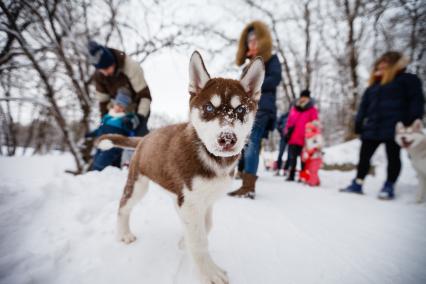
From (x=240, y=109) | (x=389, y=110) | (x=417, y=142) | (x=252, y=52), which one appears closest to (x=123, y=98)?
(x=252, y=52)

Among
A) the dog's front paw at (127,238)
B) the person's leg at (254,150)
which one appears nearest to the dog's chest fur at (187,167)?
the dog's front paw at (127,238)

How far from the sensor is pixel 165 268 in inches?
60.3

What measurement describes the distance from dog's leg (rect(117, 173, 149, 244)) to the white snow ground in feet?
0.27

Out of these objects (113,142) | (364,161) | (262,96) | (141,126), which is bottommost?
(364,161)

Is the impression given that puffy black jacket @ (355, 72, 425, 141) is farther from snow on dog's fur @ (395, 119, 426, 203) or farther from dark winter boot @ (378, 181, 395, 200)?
dark winter boot @ (378, 181, 395, 200)

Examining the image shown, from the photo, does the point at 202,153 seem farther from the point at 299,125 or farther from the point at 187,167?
the point at 299,125

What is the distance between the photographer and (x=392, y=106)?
4.09 m

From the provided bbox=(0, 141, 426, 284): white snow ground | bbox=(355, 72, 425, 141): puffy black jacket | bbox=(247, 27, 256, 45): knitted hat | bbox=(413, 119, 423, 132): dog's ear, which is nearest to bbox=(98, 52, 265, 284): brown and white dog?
bbox=(0, 141, 426, 284): white snow ground

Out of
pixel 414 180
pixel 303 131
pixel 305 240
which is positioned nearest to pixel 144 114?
pixel 305 240

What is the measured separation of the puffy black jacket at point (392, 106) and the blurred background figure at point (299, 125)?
1.82 meters

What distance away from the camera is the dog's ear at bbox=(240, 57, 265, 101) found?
1.72m

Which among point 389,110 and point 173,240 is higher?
point 389,110

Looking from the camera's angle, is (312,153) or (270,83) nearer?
(270,83)

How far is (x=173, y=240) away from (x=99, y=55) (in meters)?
3.13
